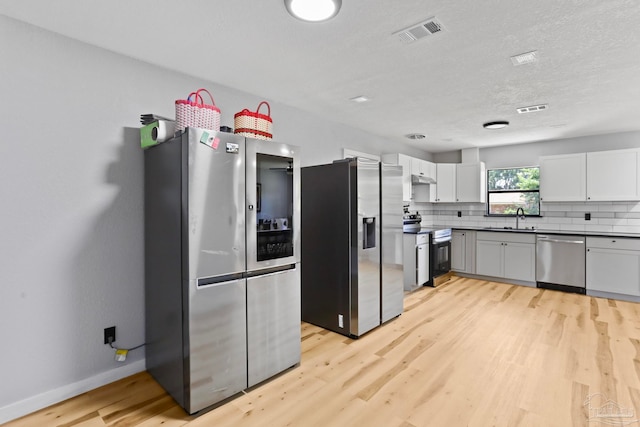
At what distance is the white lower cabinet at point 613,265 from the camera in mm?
4414

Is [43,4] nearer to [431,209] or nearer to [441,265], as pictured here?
[441,265]

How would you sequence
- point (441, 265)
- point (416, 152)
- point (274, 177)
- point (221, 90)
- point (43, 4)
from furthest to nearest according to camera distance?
point (416, 152) → point (441, 265) → point (221, 90) → point (274, 177) → point (43, 4)

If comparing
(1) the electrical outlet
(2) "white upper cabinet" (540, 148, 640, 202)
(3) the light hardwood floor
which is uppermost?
(2) "white upper cabinet" (540, 148, 640, 202)

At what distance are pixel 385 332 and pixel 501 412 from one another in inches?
55.1

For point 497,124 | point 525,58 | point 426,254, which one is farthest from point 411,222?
point 525,58

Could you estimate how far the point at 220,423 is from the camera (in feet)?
6.42

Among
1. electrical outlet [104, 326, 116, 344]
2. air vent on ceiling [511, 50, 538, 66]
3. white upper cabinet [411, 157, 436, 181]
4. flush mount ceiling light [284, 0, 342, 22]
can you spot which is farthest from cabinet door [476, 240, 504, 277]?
electrical outlet [104, 326, 116, 344]

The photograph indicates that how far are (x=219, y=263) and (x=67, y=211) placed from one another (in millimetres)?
1164

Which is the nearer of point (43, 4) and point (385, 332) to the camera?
point (43, 4)

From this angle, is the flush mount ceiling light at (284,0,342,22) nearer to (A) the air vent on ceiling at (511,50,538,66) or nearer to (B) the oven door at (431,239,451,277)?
(A) the air vent on ceiling at (511,50,538,66)

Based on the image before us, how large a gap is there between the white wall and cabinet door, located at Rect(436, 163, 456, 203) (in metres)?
5.19

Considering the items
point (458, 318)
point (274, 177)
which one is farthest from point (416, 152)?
point (274, 177)

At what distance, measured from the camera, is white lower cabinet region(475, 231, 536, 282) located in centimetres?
→ 520

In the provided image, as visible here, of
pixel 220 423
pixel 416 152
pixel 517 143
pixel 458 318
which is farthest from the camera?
pixel 416 152
